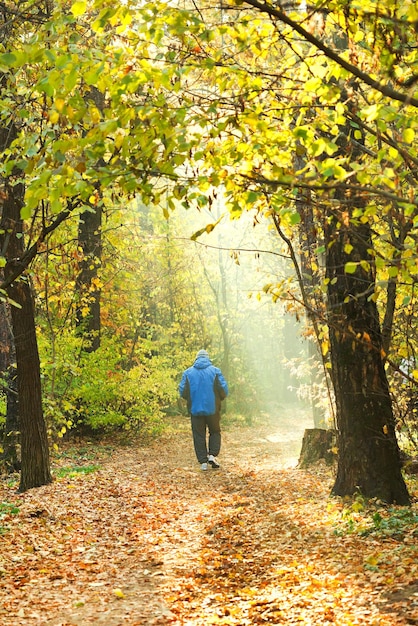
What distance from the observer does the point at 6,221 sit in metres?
9.53

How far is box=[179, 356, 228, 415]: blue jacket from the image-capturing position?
13.1 m

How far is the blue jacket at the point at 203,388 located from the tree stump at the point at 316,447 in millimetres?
2309

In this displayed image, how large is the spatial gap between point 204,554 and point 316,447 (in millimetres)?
4770

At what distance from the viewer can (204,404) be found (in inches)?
516

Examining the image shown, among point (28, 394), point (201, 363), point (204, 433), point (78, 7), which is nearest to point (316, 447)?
point (204, 433)

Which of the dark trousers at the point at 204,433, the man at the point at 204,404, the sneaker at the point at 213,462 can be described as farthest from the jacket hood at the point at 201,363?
the sneaker at the point at 213,462

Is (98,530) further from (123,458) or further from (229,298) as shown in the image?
(229,298)

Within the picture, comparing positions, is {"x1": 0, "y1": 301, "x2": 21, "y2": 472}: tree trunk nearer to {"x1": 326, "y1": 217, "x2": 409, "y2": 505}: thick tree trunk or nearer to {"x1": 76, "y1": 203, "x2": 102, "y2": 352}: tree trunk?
{"x1": 76, "y1": 203, "x2": 102, "y2": 352}: tree trunk

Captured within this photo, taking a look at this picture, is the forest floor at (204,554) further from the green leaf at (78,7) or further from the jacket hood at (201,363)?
the green leaf at (78,7)

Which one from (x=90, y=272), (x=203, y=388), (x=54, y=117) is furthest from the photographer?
(x=90, y=272)

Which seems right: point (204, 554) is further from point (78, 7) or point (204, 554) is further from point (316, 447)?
point (78, 7)

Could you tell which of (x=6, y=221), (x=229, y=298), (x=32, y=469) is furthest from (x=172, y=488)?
(x=229, y=298)

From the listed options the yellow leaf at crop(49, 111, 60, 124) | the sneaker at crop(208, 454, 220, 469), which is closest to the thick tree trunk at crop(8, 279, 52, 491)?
the sneaker at crop(208, 454, 220, 469)

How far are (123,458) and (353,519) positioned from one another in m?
8.29
